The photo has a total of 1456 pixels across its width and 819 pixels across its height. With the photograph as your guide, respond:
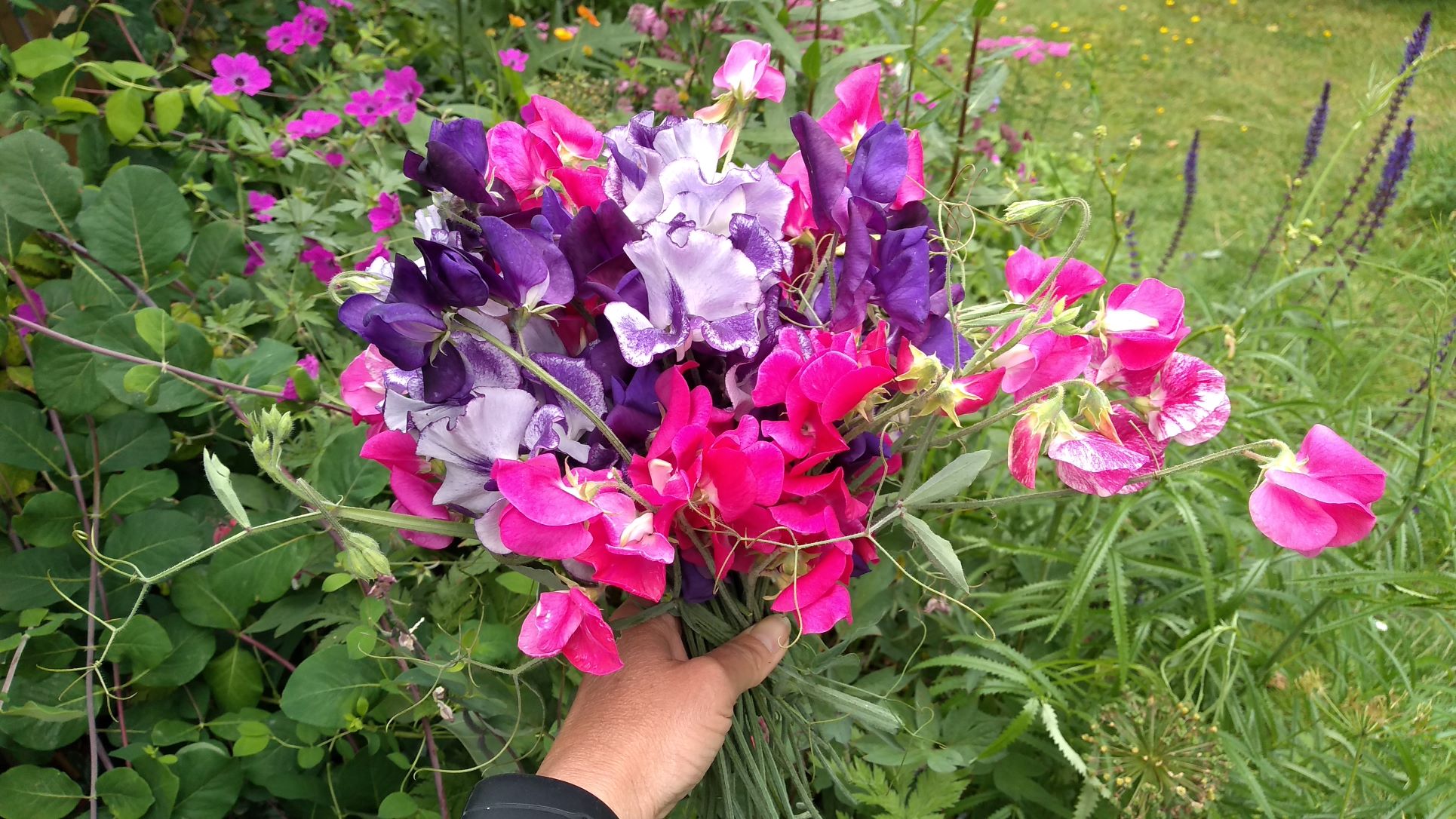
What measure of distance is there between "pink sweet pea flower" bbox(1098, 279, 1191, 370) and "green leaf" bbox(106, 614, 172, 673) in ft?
4.00

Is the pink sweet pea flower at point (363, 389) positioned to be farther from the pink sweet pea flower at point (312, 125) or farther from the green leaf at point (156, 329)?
the pink sweet pea flower at point (312, 125)

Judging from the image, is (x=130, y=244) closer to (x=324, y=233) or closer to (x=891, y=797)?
(x=324, y=233)

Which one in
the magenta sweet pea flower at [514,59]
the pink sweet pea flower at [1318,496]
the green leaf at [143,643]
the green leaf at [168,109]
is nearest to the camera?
the pink sweet pea flower at [1318,496]

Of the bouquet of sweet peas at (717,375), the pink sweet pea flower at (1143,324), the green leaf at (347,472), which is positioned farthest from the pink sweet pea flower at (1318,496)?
the green leaf at (347,472)

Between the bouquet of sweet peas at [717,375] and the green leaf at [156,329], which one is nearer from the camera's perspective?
the bouquet of sweet peas at [717,375]

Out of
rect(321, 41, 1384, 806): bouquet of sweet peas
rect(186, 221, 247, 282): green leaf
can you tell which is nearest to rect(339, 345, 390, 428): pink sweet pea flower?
rect(321, 41, 1384, 806): bouquet of sweet peas

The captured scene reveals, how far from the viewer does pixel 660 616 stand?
0.90 m

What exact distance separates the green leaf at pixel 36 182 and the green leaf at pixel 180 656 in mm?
589

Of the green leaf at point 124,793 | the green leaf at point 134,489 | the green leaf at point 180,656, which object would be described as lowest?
the green leaf at point 124,793

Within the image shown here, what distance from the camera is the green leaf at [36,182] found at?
115 cm

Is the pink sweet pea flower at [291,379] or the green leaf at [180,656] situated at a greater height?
the pink sweet pea flower at [291,379]

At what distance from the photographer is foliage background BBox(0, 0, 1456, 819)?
1121mm

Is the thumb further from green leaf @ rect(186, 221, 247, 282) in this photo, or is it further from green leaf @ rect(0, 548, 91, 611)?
green leaf @ rect(186, 221, 247, 282)

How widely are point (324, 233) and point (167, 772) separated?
968 millimetres
